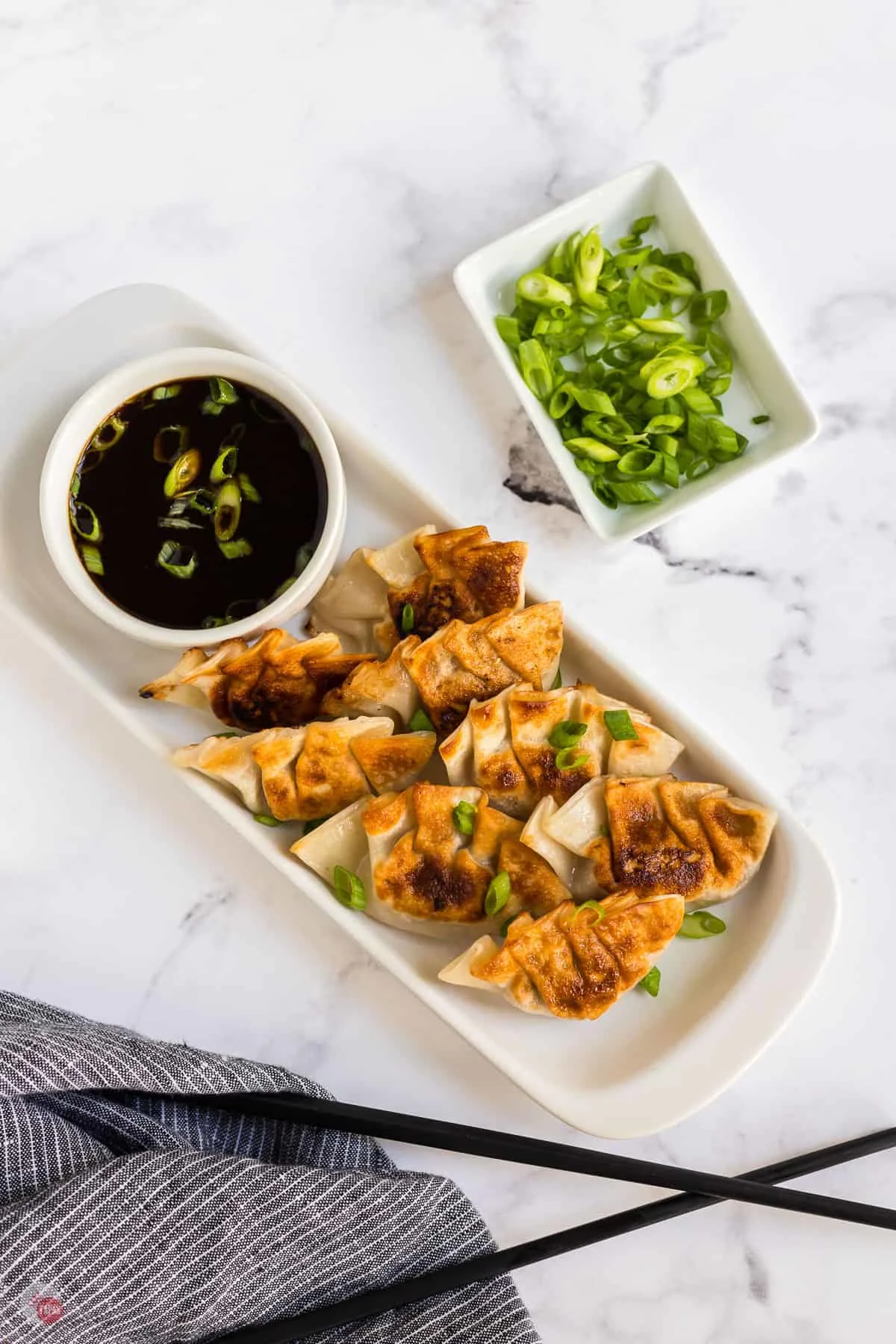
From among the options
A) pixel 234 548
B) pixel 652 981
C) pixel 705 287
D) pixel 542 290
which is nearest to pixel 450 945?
pixel 652 981

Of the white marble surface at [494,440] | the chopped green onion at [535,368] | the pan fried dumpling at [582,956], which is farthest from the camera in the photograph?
the white marble surface at [494,440]

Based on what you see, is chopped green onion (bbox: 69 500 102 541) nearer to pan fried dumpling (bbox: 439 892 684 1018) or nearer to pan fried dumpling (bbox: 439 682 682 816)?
pan fried dumpling (bbox: 439 682 682 816)

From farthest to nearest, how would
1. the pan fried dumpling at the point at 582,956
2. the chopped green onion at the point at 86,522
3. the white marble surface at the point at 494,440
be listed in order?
the white marble surface at the point at 494,440 < the chopped green onion at the point at 86,522 < the pan fried dumpling at the point at 582,956

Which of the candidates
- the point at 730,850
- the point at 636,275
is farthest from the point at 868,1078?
the point at 636,275

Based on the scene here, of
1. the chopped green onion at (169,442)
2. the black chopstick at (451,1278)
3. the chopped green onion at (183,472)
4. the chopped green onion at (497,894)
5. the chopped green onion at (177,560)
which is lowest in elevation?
the black chopstick at (451,1278)

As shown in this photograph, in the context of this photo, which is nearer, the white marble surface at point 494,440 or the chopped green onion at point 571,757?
the chopped green onion at point 571,757

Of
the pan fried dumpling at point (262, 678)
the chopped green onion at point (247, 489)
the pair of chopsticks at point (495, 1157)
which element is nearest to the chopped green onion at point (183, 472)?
the chopped green onion at point (247, 489)

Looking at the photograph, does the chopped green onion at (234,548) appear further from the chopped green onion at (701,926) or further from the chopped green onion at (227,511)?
the chopped green onion at (701,926)

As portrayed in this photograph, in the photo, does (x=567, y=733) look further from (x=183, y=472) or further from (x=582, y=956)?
(x=183, y=472)

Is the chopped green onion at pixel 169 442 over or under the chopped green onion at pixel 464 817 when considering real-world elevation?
over
